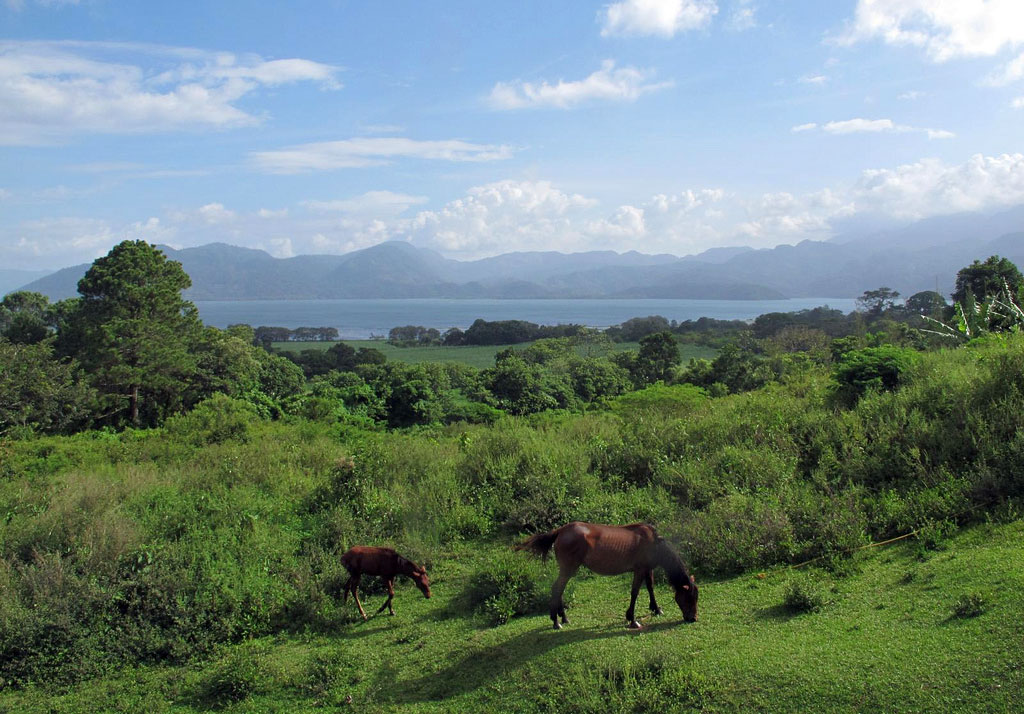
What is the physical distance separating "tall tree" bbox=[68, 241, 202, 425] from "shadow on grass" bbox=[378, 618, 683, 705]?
29810 mm

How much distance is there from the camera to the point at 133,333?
30094 mm

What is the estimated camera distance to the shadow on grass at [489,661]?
16.4ft

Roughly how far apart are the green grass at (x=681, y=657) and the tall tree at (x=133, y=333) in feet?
92.7

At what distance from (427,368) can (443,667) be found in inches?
836

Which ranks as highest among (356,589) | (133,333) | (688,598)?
(133,333)

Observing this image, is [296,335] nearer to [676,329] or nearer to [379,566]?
[676,329]

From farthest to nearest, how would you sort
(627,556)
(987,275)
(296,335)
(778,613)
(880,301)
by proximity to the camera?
(296,335)
(880,301)
(987,275)
(778,613)
(627,556)

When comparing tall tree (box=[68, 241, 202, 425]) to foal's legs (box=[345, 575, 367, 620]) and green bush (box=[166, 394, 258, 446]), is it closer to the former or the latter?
green bush (box=[166, 394, 258, 446])

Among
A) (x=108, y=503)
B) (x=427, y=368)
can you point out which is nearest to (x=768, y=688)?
(x=108, y=503)

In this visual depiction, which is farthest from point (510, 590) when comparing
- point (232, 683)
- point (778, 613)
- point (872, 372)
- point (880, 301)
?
point (880, 301)

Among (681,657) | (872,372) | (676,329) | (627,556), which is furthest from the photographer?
(676,329)

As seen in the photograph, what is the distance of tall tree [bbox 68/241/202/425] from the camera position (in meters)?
29.7

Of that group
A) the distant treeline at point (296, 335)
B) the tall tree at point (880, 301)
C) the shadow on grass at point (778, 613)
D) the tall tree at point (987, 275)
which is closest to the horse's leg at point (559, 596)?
the shadow on grass at point (778, 613)

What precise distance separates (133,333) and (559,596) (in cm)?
3114
